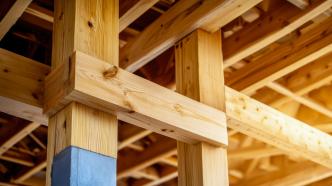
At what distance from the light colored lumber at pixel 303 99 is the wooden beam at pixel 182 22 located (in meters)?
1.68

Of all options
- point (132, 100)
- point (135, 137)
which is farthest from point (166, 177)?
point (132, 100)

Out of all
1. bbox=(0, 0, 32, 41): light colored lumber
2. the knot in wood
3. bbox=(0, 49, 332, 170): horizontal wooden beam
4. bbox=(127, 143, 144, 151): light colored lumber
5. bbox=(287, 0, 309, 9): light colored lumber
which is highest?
bbox=(287, 0, 309, 9): light colored lumber

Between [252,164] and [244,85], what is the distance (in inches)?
96.2

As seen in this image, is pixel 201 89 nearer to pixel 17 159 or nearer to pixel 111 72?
pixel 111 72

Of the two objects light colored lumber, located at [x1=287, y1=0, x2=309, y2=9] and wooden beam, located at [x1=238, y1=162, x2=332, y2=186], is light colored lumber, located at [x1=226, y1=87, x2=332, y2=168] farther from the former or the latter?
wooden beam, located at [x1=238, y1=162, x2=332, y2=186]

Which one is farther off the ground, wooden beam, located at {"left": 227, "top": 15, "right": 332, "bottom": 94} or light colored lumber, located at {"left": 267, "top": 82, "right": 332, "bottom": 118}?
light colored lumber, located at {"left": 267, "top": 82, "right": 332, "bottom": 118}

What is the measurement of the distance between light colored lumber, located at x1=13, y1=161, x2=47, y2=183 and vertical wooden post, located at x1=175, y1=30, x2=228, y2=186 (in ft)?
9.60

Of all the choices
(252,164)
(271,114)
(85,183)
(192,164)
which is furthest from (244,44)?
(252,164)

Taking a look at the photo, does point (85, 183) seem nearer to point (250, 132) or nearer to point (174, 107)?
point (174, 107)

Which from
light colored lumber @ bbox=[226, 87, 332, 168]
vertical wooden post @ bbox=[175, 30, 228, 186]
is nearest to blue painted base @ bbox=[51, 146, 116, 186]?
vertical wooden post @ bbox=[175, 30, 228, 186]

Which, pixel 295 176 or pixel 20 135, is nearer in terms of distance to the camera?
pixel 20 135

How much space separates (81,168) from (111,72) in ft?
1.57

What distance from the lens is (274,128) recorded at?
3.62m

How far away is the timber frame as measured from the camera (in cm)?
260
